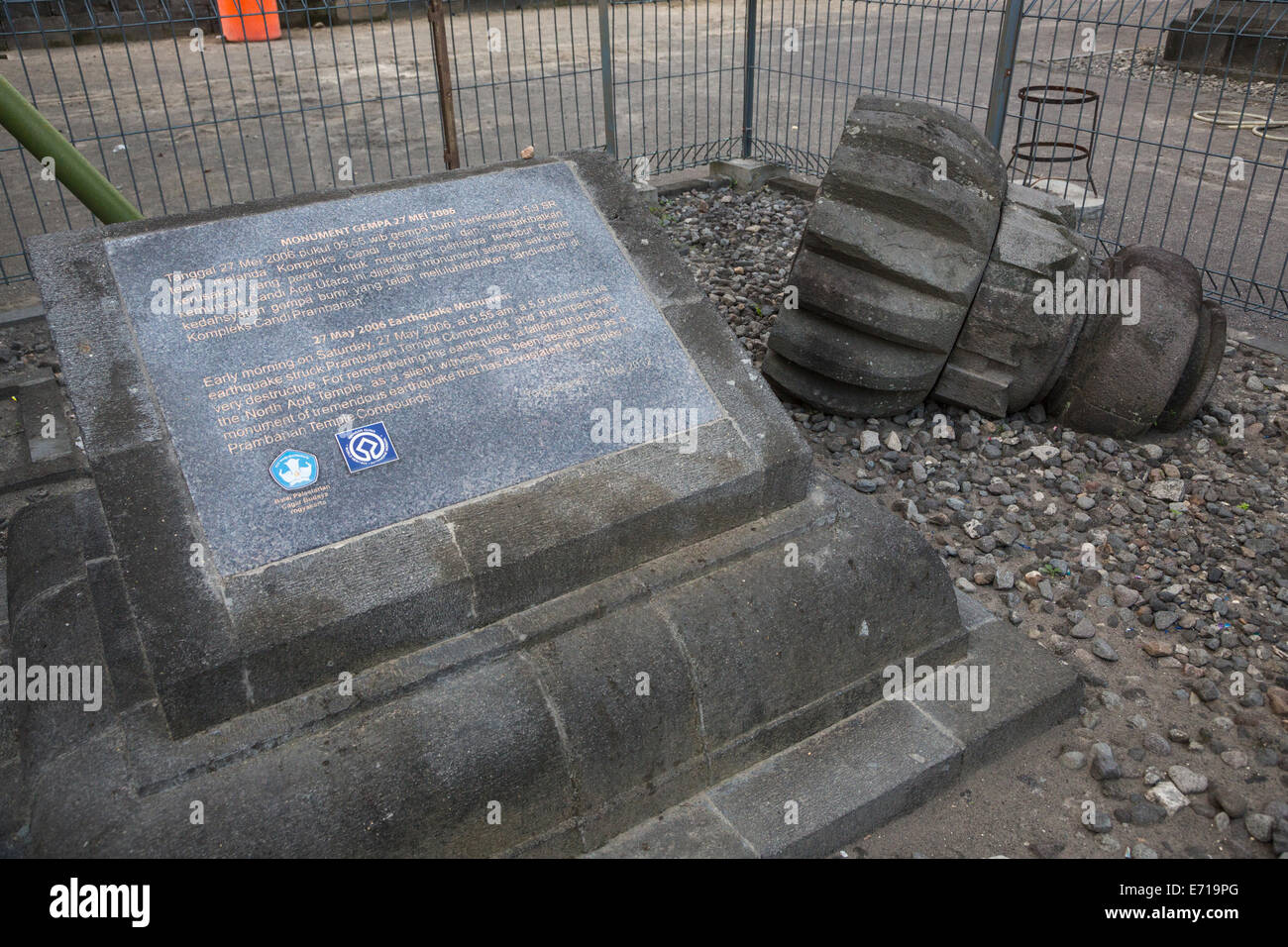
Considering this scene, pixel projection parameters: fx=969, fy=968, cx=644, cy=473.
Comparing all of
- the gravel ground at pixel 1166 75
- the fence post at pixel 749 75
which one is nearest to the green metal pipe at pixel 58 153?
the fence post at pixel 749 75

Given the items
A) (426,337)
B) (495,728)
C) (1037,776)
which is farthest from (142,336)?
(1037,776)

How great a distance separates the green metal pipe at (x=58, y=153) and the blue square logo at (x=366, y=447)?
8.48 ft

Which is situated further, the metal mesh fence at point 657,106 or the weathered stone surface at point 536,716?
the metal mesh fence at point 657,106

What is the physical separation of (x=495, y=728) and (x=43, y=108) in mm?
11663

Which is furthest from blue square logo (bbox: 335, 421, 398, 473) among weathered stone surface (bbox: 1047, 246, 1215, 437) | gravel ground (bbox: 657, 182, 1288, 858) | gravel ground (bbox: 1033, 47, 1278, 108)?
gravel ground (bbox: 1033, 47, 1278, 108)

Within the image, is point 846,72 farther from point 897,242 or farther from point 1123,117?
point 897,242

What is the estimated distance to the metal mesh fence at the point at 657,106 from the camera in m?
6.99

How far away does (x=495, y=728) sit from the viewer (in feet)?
8.80

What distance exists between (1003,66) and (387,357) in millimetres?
5285

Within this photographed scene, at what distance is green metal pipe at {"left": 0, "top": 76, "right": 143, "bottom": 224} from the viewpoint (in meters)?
4.29

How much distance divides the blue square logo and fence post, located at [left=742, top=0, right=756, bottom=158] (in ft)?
23.7

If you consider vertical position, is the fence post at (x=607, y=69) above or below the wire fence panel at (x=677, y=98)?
above

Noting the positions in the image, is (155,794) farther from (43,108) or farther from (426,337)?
(43,108)

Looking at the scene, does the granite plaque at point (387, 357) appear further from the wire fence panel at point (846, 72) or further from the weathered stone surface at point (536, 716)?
the wire fence panel at point (846, 72)
